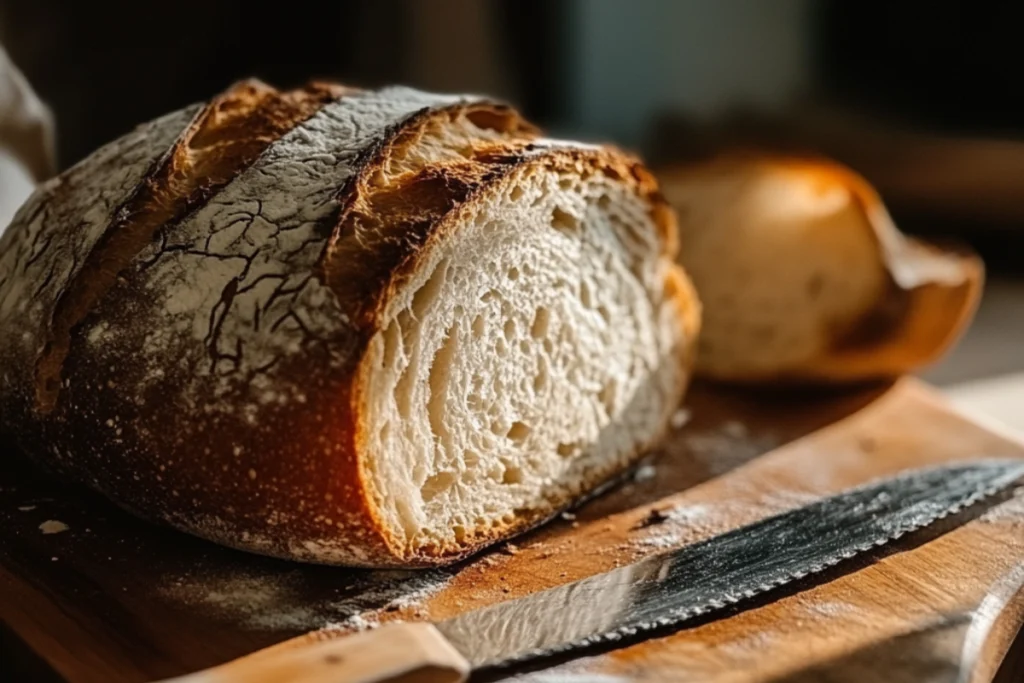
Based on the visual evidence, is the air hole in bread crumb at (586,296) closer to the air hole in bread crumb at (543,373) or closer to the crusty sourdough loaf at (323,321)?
the crusty sourdough loaf at (323,321)

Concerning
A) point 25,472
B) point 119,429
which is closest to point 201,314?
point 119,429

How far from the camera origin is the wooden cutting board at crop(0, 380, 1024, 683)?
124cm

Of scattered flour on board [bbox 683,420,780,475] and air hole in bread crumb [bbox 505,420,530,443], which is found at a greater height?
air hole in bread crumb [bbox 505,420,530,443]

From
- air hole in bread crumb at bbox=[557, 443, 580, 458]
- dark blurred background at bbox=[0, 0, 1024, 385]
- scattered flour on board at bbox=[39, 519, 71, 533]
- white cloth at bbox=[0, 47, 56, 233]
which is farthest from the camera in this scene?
dark blurred background at bbox=[0, 0, 1024, 385]

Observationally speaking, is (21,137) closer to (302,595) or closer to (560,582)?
(302,595)

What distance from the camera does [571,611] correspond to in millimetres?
1306

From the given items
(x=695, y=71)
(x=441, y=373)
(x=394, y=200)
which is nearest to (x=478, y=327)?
(x=441, y=373)

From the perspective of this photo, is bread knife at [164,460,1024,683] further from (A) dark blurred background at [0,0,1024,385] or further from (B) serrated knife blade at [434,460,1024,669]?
(A) dark blurred background at [0,0,1024,385]

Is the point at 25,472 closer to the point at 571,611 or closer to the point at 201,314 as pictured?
the point at 201,314

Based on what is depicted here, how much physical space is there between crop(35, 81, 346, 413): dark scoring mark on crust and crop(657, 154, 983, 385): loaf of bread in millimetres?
785

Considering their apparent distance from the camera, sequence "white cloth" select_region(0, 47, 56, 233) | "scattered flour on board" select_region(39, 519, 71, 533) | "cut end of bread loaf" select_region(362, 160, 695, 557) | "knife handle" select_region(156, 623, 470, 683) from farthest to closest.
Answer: "white cloth" select_region(0, 47, 56, 233) < "scattered flour on board" select_region(39, 519, 71, 533) < "cut end of bread loaf" select_region(362, 160, 695, 557) < "knife handle" select_region(156, 623, 470, 683)

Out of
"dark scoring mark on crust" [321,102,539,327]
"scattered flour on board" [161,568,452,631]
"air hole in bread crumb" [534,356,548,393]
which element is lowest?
"scattered flour on board" [161,568,452,631]

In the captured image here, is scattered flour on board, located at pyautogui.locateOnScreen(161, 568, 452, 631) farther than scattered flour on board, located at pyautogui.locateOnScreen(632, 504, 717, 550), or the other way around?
scattered flour on board, located at pyautogui.locateOnScreen(632, 504, 717, 550)

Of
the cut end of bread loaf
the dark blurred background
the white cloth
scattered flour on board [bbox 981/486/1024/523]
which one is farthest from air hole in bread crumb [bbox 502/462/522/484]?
the dark blurred background
